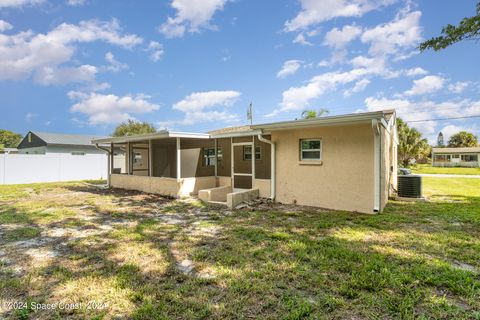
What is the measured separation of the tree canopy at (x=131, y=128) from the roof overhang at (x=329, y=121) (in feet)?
90.3

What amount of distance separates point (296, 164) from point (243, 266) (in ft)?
16.9

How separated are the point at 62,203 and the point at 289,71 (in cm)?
1578

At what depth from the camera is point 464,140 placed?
157 ft

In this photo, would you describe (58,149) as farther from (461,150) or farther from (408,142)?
(461,150)

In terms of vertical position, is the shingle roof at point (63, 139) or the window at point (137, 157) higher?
the shingle roof at point (63, 139)

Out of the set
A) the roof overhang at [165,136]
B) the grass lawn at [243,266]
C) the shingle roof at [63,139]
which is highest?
the shingle roof at [63,139]

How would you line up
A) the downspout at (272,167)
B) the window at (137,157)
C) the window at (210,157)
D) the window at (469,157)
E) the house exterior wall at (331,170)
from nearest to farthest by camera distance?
1. the house exterior wall at (331,170)
2. the downspout at (272,167)
3. the window at (210,157)
4. the window at (137,157)
5. the window at (469,157)

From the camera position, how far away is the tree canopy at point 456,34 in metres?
6.75

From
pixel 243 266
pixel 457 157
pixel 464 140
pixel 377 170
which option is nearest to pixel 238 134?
pixel 377 170

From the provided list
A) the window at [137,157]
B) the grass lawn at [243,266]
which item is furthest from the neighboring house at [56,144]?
the grass lawn at [243,266]

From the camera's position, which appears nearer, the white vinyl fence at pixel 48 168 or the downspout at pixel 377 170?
the downspout at pixel 377 170

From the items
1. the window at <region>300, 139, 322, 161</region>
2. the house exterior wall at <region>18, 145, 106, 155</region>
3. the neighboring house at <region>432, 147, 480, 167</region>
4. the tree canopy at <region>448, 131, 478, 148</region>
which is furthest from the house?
the tree canopy at <region>448, 131, 478, 148</region>

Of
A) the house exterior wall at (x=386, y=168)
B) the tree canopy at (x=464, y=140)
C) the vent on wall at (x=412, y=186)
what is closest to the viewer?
the house exterior wall at (x=386, y=168)

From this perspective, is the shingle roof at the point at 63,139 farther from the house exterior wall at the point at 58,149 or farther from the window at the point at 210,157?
the window at the point at 210,157
